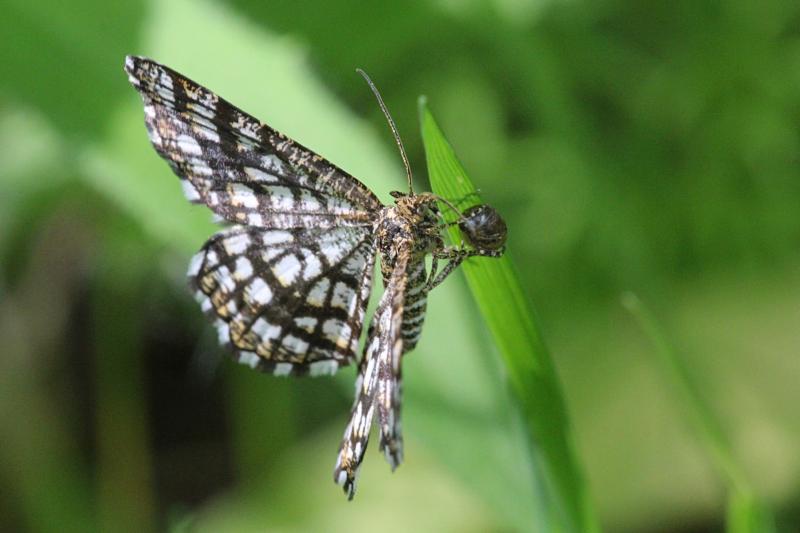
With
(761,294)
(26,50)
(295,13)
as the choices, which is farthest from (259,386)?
(761,294)

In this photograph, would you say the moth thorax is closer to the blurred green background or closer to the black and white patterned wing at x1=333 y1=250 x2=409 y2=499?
the black and white patterned wing at x1=333 y1=250 x2=409 y2=499

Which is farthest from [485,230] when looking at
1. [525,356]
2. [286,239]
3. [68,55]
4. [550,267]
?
[550,267]

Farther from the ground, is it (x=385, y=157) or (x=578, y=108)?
(x=578, y=108)

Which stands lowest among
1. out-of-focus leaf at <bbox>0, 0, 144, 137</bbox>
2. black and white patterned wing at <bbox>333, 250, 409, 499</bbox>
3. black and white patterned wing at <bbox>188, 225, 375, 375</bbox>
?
black and white patterned wing at <bbox>333, 250, 409, 499</bbox>

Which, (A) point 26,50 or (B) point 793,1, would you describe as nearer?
(A) point 26,50

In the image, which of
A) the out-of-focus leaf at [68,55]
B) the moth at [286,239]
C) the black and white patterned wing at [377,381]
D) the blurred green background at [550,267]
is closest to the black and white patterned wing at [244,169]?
the moth at [286,239]

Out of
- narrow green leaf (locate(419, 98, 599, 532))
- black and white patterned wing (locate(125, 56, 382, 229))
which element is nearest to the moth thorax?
narrow green leaf (locate(419, 98, 599, 532))

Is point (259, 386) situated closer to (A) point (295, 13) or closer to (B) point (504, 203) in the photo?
(B) point (504, 203)

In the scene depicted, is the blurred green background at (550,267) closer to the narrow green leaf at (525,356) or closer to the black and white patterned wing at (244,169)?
the black and white patterned wing at (244,169)
